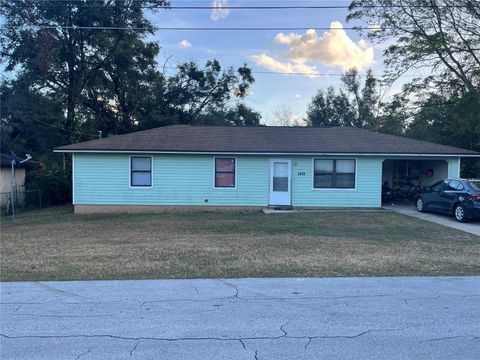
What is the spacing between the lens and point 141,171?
19016mm

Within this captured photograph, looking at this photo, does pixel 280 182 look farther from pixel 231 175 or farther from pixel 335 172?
pixel 335 172

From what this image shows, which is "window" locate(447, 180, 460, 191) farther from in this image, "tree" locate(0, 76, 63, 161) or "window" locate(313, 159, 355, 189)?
"tree" locate(0, 76, 63, 161)

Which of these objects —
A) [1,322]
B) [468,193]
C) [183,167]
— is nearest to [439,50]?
[468,193]

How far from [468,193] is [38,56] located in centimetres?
2452

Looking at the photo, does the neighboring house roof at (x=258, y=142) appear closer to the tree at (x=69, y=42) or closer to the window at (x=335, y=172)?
the window at (x=335, y=172)

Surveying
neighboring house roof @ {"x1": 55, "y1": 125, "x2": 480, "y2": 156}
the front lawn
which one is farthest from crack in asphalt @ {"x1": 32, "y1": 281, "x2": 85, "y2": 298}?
neighboring house roof @ {"x1": 55, "y1": 125, "x2": 480, "y2": 156}

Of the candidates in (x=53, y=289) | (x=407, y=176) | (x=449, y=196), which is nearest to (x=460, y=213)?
(x=449, y=196)

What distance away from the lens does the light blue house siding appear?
18.9 meters

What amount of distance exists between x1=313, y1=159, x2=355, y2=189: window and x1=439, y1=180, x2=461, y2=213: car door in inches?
153

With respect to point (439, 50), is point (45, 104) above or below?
below

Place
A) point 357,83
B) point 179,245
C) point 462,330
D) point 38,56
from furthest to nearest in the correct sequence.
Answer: point 357,83 → point 38,56 → point 179,245 → point 462,330

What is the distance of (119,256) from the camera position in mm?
9180

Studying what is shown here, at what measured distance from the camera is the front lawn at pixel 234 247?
25.3 feet

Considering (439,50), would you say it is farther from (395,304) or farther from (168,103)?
(395,304)
